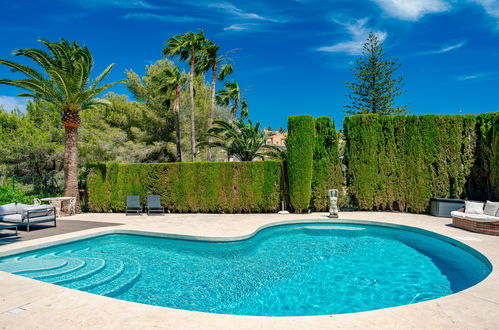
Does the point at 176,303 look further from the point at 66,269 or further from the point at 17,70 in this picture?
the point at 17,70

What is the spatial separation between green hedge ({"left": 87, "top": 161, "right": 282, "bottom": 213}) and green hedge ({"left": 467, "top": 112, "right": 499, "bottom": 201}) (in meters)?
8.12

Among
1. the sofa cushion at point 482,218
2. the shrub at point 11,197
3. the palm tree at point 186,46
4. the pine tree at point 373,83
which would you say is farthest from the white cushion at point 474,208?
the pine tree at point 373,83

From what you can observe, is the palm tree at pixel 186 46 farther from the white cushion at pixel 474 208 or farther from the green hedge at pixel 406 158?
the white cushion at pixel 474 208

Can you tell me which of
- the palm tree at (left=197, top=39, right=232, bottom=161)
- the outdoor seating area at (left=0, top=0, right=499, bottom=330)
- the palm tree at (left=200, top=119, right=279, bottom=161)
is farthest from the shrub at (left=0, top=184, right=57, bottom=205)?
the palm tree at (left=197, top=39, right=232, bottom=161)

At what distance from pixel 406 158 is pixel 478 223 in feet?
16.8

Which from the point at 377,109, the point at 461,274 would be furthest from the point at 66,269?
the point at 377,109

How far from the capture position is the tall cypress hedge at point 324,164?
12.8 metres

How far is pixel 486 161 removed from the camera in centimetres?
1102

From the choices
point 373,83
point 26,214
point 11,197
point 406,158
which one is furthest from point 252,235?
point 373,83

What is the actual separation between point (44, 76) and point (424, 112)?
17077 millimetres

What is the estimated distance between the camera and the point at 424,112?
12414 mm

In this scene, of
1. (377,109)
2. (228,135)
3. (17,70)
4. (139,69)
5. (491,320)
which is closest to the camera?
(491,320)

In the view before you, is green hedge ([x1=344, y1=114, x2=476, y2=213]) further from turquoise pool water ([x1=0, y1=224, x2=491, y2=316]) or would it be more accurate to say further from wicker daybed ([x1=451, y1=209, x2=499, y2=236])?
turquoise pool water ([x1=0, y1=224, x2=491, y2=316])

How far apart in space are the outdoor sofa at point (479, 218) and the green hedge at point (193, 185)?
6.76m
